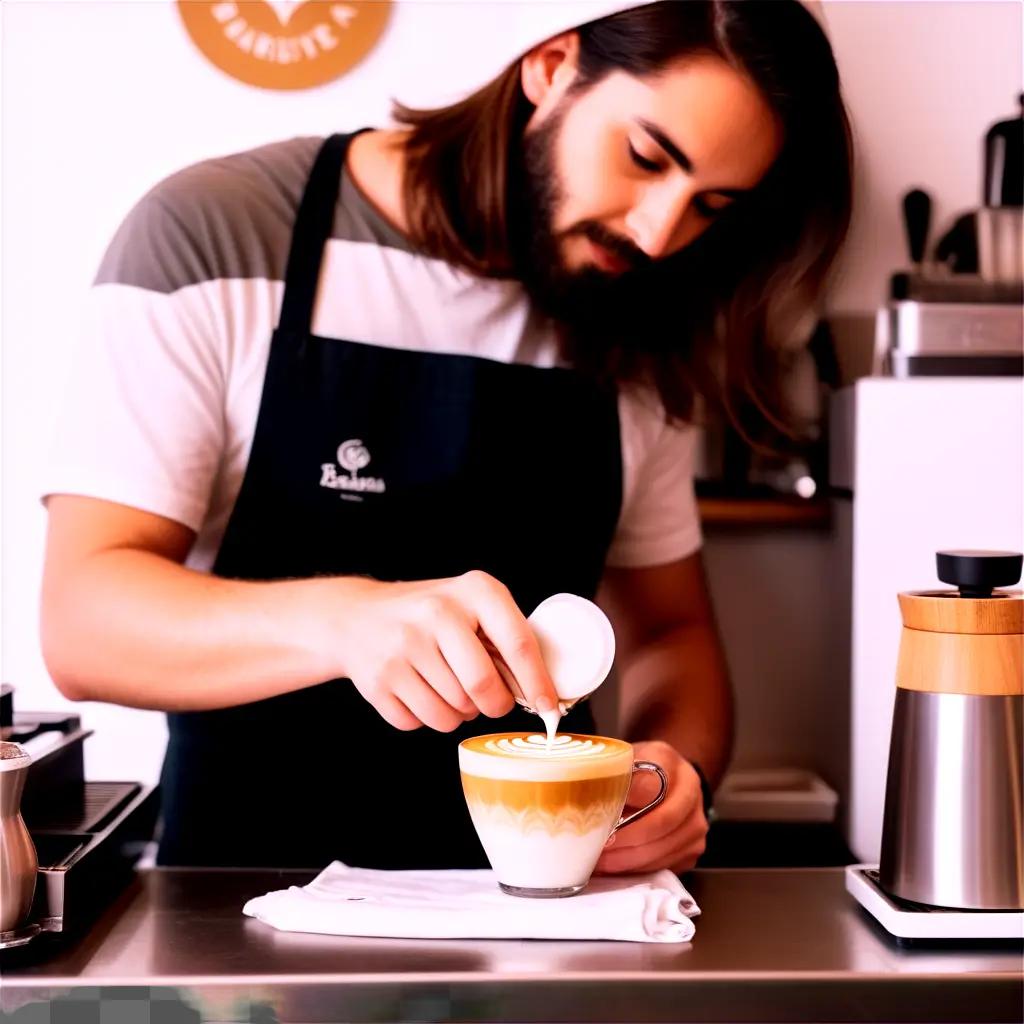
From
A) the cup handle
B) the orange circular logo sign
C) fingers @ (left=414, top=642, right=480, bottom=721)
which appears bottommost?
the cup handle

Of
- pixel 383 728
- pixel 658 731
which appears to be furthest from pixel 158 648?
pixel 658 731

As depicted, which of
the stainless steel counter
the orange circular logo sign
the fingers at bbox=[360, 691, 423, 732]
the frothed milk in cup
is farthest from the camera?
the orange circular logo sign

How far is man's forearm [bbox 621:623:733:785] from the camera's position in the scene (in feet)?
5.41

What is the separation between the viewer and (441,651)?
1005 mm

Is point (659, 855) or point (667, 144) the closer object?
point (659, 855)

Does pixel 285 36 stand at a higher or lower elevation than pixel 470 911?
higher

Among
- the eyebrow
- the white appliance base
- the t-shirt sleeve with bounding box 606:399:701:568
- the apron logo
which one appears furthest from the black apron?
the white appliance base

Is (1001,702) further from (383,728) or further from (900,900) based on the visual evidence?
(383,728)

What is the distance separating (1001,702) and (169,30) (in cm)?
173

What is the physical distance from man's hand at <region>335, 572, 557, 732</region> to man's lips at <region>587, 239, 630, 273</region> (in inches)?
25.9

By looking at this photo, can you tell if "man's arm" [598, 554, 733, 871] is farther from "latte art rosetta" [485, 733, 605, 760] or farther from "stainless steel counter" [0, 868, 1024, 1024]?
"stainless steel counter" [0, 868, 1024, 1024]

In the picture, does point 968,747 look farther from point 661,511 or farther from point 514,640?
point 661,511

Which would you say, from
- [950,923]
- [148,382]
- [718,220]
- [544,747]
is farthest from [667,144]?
[950,923]

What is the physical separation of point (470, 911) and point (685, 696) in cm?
81
